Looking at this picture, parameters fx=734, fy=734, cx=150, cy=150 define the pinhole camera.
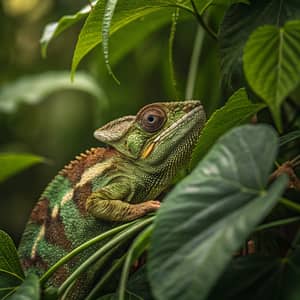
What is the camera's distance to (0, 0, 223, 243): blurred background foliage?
178 cm

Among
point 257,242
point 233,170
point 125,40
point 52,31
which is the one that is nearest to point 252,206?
point 233,170

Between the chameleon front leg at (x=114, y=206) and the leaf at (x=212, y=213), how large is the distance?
403mm

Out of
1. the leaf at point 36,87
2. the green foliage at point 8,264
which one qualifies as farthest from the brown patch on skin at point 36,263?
the leaf at point 36,87

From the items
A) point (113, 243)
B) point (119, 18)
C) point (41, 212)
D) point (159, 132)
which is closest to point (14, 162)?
point (41, 212)

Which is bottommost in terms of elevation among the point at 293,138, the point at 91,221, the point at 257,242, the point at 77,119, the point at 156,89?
the point at 77,119

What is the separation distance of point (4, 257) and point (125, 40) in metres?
0.79

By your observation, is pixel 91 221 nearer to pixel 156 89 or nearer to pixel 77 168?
pixel 77 168

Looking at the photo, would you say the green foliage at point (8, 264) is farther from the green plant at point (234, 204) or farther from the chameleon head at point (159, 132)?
the chameleon head at point (159, 132)

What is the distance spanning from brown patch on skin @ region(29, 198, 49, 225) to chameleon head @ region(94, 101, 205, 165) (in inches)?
6.1

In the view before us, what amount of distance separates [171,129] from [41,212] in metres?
0.28

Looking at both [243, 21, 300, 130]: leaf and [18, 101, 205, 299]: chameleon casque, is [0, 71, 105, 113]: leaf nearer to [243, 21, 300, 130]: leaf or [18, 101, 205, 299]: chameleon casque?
[18, 101, 205, 299]: chameleon casque

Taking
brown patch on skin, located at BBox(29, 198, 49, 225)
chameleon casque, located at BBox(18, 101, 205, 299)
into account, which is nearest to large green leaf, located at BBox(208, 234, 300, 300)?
chameleon casque, located at BBox(18, 101, 205, 299)

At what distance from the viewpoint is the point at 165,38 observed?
218cm

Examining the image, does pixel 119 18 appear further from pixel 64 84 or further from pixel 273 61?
pixel 64 84
